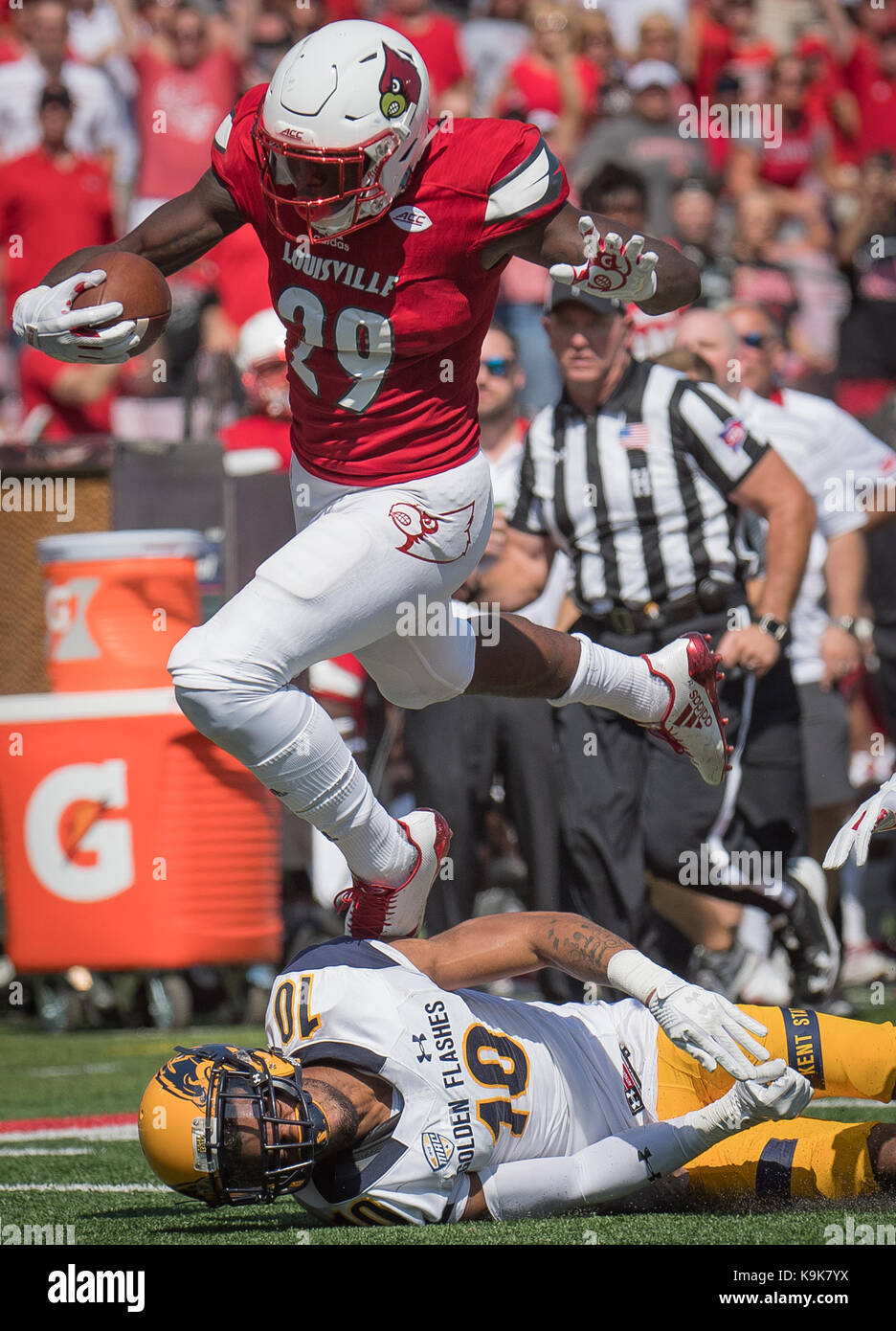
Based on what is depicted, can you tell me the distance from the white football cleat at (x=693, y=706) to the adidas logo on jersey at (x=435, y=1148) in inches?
55.0

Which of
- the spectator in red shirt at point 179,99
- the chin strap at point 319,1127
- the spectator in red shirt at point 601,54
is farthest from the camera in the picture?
the spectator in red shirt at point 601,54

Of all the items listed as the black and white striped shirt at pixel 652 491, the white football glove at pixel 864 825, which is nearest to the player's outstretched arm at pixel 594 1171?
the white football glove at pixel 864 825

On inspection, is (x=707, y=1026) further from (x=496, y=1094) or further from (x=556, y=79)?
(x=556, y=79)

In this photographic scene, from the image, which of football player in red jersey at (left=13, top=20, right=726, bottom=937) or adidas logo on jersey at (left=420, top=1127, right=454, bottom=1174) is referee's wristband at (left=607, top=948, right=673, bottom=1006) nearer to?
adidas logo on jersey at (left=420, top=1127, right=454, bottom=1174)

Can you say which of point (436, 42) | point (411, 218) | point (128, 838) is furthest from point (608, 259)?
point (436, 42)

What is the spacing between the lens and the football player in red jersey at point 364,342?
11.9 feet

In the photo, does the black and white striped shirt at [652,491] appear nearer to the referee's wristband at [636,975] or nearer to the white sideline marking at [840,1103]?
the white sideline marking at [840,1103]

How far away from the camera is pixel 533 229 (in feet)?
12.3

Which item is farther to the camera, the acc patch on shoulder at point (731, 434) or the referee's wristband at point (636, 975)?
the acc patch on shoulder at point (731, 434)

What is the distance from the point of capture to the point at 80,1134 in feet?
15.8

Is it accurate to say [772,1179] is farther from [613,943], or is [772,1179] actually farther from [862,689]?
[862,689]

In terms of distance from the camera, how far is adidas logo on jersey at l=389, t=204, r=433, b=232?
148 inches

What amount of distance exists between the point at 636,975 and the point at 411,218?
1.47 metres

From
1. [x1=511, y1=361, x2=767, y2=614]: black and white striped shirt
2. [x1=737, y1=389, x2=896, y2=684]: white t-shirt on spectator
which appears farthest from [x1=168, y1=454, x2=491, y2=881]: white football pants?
[x1=737, y1=389, x2=896, y2=684]: white t-shirt on spectator
